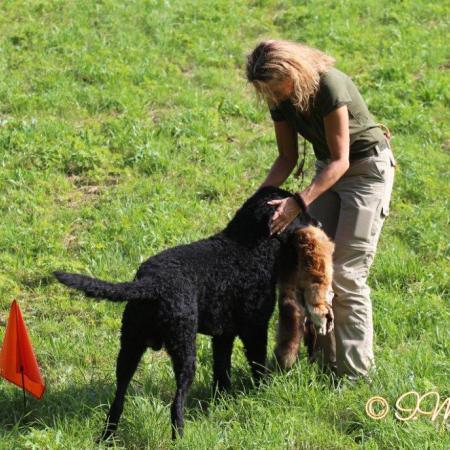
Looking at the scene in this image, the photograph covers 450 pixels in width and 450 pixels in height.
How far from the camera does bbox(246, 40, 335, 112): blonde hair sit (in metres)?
4.47

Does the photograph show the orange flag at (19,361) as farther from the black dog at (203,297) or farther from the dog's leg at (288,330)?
the dog's leg at (288,330)

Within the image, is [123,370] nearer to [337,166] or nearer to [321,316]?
[321,316]

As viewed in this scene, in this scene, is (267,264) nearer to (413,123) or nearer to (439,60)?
(413,123)

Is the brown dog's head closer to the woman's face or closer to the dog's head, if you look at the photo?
the dog's head

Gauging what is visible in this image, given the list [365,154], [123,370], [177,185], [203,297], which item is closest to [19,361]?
[123,370]

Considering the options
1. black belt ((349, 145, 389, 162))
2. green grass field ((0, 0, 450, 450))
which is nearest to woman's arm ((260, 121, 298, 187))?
black belt ((349, 145, 389, 162))

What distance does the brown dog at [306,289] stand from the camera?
476 cm

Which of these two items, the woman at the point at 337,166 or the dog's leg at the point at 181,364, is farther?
the woman at the point at 337,166

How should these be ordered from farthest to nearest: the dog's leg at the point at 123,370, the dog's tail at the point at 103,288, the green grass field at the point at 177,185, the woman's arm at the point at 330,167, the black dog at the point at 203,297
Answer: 1. the green grass field at the point at 177,185
2. the woman's arm at the point at 330,167
3. the dog's leg at the point at 123,370
4. the black dog at the point at 203,297
5. the dog's tail at the point at 103,288

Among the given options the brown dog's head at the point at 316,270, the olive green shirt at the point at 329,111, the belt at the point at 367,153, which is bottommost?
the brown dog's head at the point at 316,270

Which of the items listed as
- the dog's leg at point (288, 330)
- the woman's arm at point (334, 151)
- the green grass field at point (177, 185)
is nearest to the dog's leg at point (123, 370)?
the green grass field at point (177, 185)

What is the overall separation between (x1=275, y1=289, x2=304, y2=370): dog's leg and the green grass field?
0.18m

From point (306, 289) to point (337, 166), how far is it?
75 cm

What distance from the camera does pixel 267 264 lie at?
476cm
